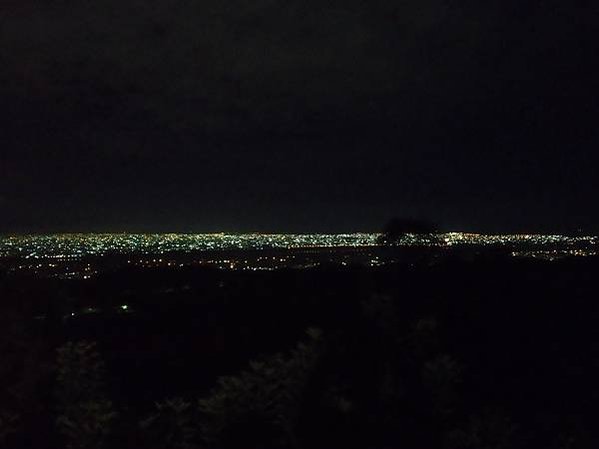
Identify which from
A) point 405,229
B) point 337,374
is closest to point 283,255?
point 405,229

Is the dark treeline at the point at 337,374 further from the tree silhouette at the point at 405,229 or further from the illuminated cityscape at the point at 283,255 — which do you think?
the tree silhouette at the point at 405,229

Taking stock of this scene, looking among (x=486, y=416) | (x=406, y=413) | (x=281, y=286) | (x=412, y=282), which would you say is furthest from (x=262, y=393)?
(x=281, y=286)

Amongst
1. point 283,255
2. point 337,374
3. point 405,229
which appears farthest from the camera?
point 283,255

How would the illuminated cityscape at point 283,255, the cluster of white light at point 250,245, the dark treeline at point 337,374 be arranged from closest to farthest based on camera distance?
1. the dark treeline at point 337,374
2. the illuminated cityscape at point 283,255
3. the cluster of white light at point 250,245

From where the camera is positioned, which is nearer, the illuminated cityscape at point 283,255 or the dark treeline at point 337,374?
the dark treeline at point 337,374

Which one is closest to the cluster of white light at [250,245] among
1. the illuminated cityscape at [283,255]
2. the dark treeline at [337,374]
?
the illuminated cityscape at [283,255]

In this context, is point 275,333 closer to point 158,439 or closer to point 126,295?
point 158,439

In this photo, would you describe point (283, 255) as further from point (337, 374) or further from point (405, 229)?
point (337, 374)

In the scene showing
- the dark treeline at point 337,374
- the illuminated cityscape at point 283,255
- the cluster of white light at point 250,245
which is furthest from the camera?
the cluster of white light at point 250,245
